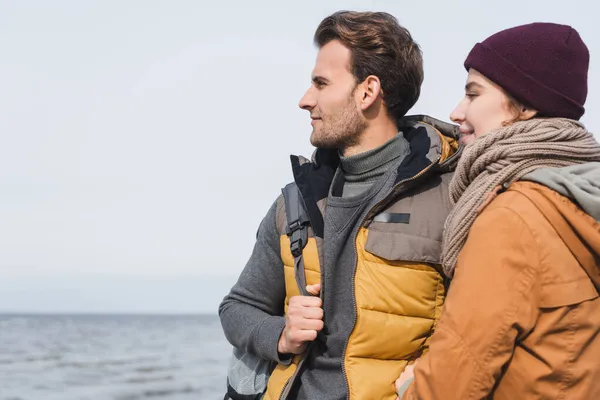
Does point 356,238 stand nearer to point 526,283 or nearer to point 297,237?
point 297,237

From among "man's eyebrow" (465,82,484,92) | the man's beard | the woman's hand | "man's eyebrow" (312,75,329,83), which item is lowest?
the woman's hand

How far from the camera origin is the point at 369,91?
2963 millimetres

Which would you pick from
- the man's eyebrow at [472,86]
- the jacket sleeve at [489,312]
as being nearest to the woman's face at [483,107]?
the man's eyebrow at [472,86]

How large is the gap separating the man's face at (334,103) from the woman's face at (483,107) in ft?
2.22

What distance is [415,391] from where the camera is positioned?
6.60ft

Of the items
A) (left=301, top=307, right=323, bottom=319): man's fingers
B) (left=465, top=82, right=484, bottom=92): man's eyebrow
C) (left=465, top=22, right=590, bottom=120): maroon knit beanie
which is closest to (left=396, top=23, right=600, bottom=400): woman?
(left=465, top=22, right=590, bottom=120): maroon knit beanie

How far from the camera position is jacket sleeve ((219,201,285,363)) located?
2.99 m

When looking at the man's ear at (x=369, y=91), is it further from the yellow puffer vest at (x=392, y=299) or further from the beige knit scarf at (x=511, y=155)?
the beige knit scarf at (x=511, y=155)

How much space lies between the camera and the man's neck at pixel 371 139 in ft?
9.61

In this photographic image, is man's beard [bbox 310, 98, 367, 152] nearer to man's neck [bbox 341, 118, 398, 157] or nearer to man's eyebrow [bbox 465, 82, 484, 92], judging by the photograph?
man's neck [bbox 341, 118, 398, 157]

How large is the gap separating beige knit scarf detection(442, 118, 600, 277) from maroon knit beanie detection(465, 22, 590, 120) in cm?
7

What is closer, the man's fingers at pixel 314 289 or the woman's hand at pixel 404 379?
the woman's hand at pixel 404 379

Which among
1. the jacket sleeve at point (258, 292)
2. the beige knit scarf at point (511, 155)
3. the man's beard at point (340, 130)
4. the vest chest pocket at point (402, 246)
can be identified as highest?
the man's beard at point (340, 130)

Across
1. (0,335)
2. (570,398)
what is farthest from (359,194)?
(0,335)
